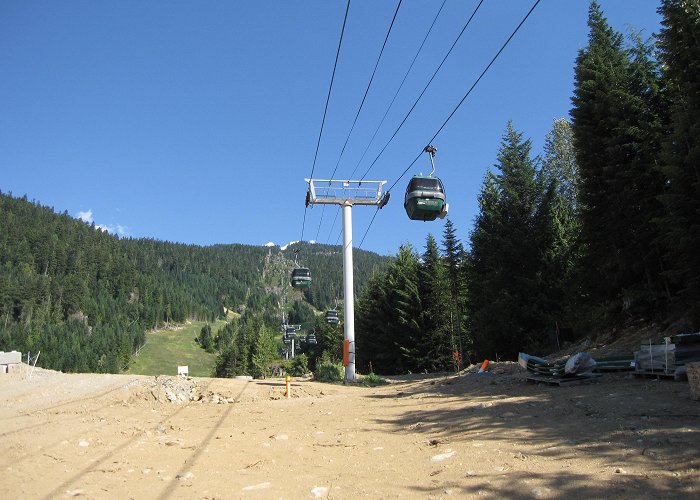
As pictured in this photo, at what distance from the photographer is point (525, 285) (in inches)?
1399

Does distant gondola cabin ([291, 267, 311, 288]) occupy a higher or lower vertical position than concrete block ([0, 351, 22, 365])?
higher

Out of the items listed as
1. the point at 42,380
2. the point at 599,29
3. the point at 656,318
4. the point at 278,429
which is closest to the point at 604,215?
the point at 656,318

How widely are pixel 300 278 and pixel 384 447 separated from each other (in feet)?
97.1

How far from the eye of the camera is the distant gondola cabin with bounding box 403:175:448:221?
1647 centimetres

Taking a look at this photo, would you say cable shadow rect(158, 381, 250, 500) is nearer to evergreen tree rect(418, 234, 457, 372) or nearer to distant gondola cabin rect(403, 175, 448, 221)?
distant gondola cabin rect(403, 175, 448, 221)

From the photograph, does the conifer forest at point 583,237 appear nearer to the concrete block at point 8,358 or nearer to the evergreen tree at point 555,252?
the evergreen tree at point 555,252

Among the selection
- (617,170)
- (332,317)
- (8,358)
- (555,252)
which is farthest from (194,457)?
(332,317)

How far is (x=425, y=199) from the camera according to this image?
16469 millimetres

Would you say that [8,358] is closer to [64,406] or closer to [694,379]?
[64,406]

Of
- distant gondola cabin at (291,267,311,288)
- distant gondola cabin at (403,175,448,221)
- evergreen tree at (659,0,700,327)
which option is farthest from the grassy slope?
evergreen tree at (659,0,700,327)

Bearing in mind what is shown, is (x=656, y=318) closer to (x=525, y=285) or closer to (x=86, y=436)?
(x=525, y=285)

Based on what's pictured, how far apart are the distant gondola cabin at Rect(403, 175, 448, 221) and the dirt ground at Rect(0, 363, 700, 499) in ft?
19.1

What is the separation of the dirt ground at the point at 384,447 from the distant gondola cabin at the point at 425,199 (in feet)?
19.1

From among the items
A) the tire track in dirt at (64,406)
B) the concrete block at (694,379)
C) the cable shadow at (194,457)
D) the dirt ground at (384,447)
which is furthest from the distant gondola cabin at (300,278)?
the concrete block at (694,379)
